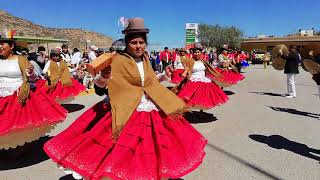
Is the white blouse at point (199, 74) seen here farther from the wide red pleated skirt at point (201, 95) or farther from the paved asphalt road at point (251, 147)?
the paved asphalt road at point (251, 147)

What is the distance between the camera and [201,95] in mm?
9031

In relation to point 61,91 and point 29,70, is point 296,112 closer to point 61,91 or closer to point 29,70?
point 61,91

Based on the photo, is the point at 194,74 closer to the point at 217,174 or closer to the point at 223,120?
the point at 223,120

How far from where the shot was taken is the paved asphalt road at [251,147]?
5.45m

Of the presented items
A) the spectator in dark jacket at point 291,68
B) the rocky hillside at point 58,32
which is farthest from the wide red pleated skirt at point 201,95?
the rocky hillside at point 58,32

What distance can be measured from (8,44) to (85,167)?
299 cm

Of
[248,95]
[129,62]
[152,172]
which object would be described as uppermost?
[129,62]

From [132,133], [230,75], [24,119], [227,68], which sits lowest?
[230,75]

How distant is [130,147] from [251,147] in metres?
3.66

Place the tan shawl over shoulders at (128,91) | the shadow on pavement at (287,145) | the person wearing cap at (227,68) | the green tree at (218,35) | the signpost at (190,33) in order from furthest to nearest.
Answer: the green tree at (218,35) → the signpost at (190,33) → the person wearing cap at (227,68) → the shadow on pavement at (287,145) → the tan shawl over shoulders at (128,91)

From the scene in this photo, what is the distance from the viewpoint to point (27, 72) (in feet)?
19.1

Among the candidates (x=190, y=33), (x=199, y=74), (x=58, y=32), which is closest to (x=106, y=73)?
(x=199, y=74)

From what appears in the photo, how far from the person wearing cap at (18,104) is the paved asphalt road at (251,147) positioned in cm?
51

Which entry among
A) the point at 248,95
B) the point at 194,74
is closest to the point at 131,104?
the point at 194,74
